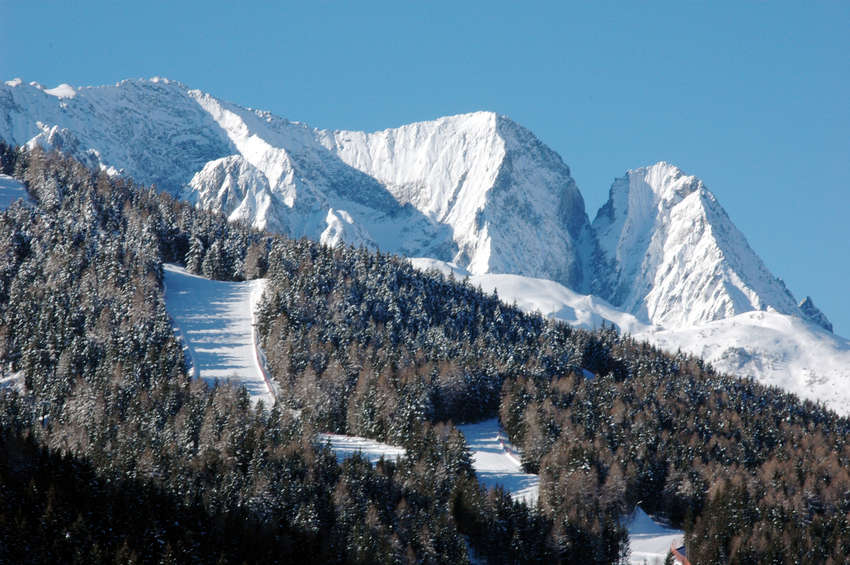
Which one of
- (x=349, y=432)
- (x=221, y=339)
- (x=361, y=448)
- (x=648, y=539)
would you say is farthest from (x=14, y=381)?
(x=648, y=539)

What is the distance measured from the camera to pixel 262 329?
18062cm

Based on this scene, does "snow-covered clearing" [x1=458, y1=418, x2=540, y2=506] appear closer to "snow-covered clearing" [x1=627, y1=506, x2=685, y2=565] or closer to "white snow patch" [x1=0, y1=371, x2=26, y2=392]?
"snow-covered clearing" [x1=627, y1=506, x2=685, y2=565]

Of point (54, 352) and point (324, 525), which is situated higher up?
point (54, 352)

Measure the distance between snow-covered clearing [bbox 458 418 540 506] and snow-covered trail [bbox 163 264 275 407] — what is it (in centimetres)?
2970

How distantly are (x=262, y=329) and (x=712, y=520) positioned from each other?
281 ft

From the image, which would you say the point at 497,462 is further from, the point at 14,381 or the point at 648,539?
the point at 14,381

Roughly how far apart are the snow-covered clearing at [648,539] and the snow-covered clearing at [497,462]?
12.7m

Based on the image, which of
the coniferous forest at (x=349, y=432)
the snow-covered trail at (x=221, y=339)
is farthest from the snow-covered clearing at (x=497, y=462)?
the snow-covered trail at (x=221, y=339)

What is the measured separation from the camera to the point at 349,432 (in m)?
142

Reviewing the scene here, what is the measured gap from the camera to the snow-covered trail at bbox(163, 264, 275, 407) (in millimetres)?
160500

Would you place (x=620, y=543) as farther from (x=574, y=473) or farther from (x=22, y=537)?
(x=22, y=537)

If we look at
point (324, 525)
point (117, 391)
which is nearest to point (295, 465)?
point (324, 525)

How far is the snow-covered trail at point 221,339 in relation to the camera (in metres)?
160

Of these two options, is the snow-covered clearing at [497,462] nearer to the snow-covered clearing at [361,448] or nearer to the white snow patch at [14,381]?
the snow-covered clearing at [361,448]
